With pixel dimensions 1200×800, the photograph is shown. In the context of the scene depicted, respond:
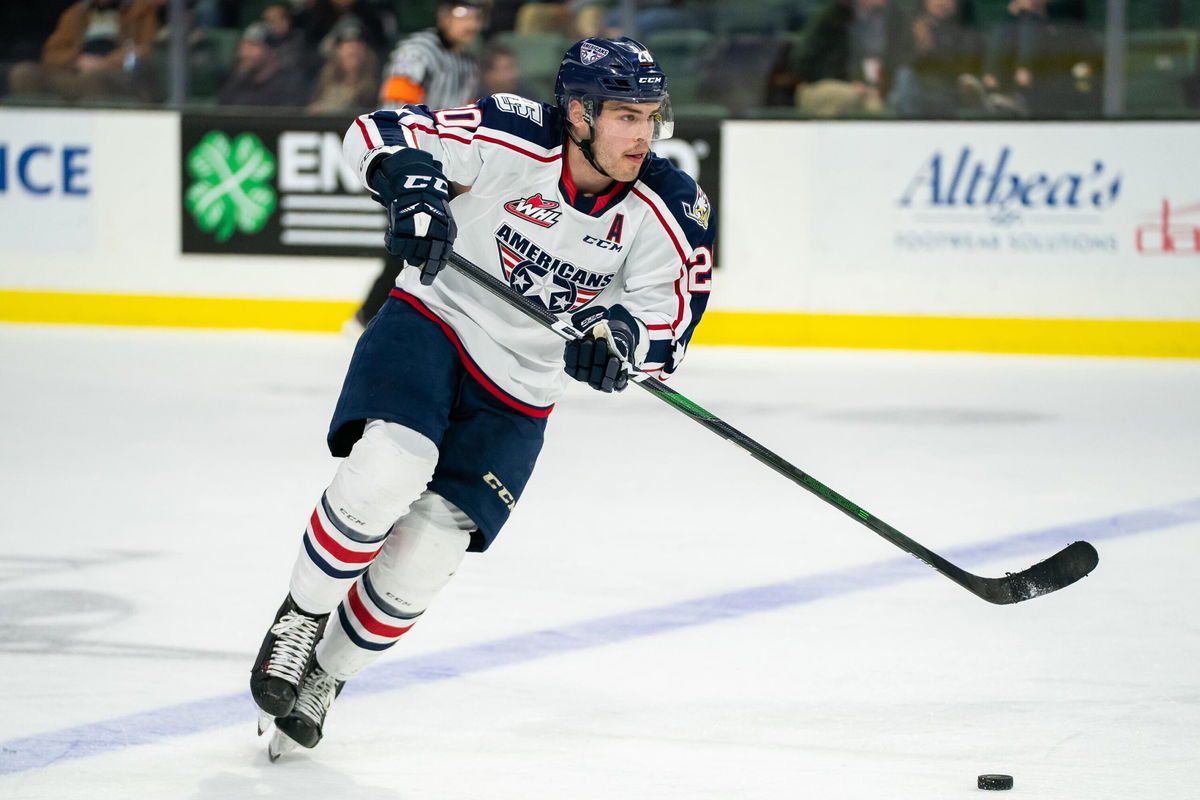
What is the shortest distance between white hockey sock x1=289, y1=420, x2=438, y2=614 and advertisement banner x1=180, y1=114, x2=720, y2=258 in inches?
222

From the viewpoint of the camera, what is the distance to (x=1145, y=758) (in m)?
2.60

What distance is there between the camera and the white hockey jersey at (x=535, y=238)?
2.71 metres

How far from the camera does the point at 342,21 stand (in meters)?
8.46

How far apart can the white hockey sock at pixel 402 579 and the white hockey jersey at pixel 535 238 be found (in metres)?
0.22

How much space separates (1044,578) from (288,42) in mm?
6177

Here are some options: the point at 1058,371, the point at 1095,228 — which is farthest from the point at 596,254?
the point at 1095,228

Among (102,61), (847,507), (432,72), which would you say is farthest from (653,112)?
(102,61)

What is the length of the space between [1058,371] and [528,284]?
15.6 ft

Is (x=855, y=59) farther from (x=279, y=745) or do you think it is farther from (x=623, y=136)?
(x=279, y=745)

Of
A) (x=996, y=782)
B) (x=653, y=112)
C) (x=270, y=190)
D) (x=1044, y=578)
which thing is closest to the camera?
(x=996, y=782)

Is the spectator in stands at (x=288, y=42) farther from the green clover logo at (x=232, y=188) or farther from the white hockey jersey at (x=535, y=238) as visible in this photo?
the white hockey jersey at (x=535, y=238)

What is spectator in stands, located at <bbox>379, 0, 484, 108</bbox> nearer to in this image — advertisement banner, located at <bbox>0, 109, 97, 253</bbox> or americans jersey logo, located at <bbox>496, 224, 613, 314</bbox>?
advertisement banner, located at <bbox>0, 109, 97, 253</bbox>

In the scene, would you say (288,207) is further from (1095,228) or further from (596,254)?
(596,254)

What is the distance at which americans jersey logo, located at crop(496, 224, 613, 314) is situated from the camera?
2.72 m
